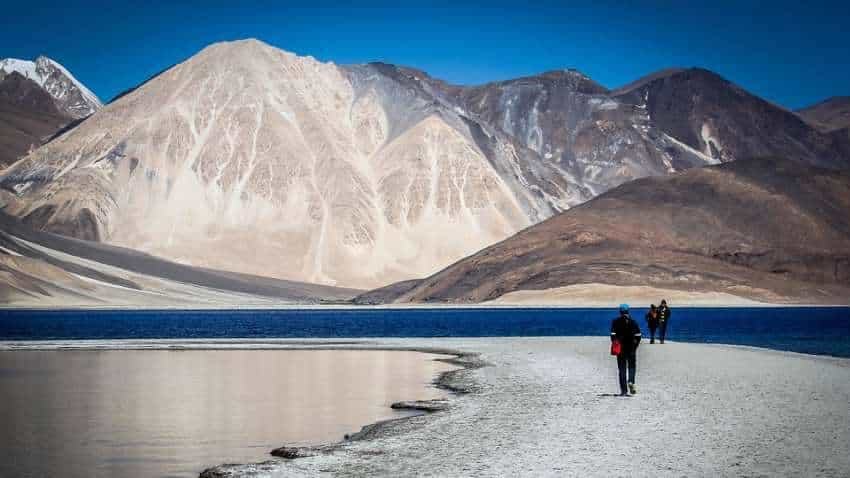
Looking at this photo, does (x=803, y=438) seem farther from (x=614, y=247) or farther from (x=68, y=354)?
(x=614, y=247)

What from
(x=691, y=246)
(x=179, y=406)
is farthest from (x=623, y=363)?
(x=691, y=246)

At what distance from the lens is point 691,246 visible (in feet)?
520

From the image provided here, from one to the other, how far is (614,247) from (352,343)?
108414 millimetres

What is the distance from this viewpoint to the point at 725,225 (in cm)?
16350

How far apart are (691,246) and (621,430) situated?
475ft

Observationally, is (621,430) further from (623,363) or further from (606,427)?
(623,363)

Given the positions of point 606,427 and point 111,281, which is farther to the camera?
point 111,281

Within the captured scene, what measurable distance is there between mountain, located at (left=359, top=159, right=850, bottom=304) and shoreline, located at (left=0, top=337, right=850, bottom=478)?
360ft

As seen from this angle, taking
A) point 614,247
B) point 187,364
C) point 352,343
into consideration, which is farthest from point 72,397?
point 614,247

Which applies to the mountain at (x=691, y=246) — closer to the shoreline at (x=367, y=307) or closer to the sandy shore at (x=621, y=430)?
the shoreline at (x=367, y=307)

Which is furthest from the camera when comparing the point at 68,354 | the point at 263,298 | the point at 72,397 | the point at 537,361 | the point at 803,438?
the point at 263,298

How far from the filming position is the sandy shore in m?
15.2

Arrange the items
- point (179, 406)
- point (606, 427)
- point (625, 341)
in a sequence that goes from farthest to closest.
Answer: point (179, 406)
point (625, 341)
point (606, 427)

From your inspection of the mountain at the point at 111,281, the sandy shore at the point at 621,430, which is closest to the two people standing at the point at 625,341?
the sandy shore at the point at 621,430
